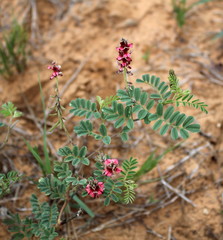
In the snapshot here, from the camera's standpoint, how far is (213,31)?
272 cm

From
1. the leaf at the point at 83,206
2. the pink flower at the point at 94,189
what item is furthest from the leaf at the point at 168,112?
the leaf at the point at 83,206

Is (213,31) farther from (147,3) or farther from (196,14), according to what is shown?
(147,3)

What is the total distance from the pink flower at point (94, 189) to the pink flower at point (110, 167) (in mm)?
55

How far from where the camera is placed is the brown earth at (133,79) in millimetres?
1797

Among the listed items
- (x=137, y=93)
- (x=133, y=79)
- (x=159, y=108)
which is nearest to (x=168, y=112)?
(x=159, y=108)

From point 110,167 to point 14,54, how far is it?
1.41 m

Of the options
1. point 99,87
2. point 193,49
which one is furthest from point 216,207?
point 193,49

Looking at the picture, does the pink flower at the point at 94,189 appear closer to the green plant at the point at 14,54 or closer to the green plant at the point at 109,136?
the green plant at the point at 109,136

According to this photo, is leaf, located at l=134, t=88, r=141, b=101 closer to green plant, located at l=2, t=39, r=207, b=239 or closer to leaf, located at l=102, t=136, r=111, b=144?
green plant, located at l=2, t=39, r=207, b=239

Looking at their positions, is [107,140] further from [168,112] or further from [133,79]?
[133,79]

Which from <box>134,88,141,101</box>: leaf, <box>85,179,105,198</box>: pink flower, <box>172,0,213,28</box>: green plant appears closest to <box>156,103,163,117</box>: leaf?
<box>134,88,141,101</box>: leaf

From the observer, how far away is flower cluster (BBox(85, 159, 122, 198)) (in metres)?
1.31

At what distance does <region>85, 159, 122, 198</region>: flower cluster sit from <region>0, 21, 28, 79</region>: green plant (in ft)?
4.39

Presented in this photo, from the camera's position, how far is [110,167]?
4.33ft
